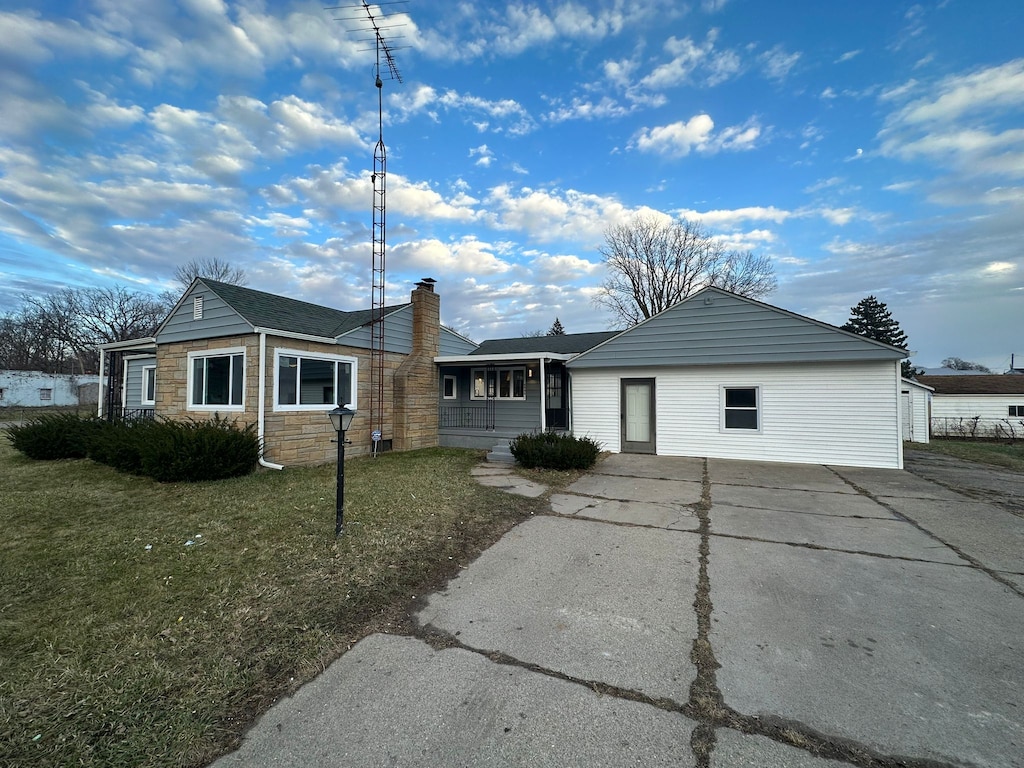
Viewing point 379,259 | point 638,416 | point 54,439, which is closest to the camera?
point 54,439

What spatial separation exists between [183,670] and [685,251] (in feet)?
97.4

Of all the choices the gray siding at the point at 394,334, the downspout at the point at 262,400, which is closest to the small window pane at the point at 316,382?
the gray siding at the point at 394,334

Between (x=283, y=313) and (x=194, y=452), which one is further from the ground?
(x=283, y=313)

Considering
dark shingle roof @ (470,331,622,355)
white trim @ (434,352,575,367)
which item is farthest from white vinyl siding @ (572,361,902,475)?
dark shingle roof @ (470,331,622,355)

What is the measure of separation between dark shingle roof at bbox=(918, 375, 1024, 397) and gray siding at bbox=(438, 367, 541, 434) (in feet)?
79.6

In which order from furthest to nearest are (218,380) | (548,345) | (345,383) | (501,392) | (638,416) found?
(548,345) → (501,392) → (638,416) → (345,383) → (218,380)

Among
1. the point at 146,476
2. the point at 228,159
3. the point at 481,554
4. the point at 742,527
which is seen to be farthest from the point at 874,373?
the point at 228,159

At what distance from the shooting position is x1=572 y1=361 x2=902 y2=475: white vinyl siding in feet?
31.7

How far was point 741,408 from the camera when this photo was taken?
10.9m

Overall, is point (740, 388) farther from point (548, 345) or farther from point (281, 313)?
point (281, 313)

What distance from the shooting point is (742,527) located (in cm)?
542

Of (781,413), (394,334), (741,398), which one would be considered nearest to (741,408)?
(741,398)

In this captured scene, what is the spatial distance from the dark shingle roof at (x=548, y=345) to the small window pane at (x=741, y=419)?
4661 mm

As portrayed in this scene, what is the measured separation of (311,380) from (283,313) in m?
1.84
